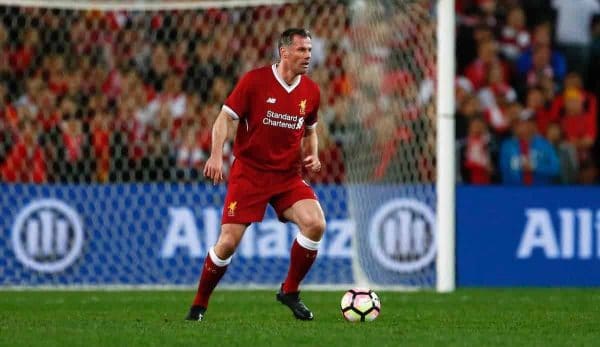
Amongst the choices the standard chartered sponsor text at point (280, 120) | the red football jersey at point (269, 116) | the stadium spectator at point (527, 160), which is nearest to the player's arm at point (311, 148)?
the red football jersey at point (269, 116)

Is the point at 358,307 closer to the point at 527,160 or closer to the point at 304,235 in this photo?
the point at 304,235

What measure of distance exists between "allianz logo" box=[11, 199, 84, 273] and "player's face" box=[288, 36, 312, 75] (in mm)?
4896

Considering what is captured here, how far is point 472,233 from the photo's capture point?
12.5 meters

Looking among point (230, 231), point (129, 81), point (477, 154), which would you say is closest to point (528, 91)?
point (477, 154)

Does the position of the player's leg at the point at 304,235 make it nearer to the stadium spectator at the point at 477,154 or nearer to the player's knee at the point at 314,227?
the player's knee at the point at 314,227

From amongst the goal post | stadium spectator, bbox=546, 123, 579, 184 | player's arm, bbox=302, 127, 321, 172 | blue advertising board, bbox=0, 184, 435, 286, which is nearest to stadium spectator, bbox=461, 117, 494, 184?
stadium spectator, bbox=546, 123, 579, 184

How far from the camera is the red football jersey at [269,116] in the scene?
8.10 metres

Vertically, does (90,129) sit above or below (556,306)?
above

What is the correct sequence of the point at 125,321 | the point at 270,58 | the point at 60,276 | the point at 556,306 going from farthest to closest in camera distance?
1. the point at 270,58
2. the point at 60,276
3. the point at 556,306
4. the point at 125,321

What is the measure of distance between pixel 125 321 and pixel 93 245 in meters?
4.30

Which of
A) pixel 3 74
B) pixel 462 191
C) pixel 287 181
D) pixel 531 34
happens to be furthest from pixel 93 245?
pixel 531 34

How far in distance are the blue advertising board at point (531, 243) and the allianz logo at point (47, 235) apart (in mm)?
3875

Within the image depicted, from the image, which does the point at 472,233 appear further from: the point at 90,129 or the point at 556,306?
the point at 90,129

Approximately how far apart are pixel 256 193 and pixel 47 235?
469cm
